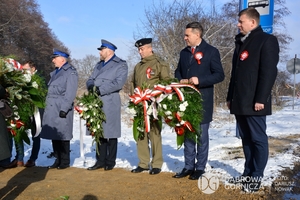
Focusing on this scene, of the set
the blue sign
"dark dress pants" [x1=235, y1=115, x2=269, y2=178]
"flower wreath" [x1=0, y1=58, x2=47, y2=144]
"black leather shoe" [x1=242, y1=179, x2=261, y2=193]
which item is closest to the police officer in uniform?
"flower wreath" [x1=0, y1=58, x2=47, y2=144]

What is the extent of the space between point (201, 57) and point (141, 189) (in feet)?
6.56

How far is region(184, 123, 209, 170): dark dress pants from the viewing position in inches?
177

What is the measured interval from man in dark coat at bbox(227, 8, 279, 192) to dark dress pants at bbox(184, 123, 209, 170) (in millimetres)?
622

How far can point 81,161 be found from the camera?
616 centimetres

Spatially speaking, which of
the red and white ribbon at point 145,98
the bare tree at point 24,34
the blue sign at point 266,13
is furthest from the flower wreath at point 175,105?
the bare tree at point 24,34

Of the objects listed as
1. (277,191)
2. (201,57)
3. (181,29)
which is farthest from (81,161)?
(181,29)

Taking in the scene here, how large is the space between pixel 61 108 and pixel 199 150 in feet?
8.18

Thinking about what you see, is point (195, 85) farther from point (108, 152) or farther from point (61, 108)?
point (61, 108)

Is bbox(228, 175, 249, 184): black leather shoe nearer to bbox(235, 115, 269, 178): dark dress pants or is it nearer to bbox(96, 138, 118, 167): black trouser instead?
bbox(235, 115, 269, 178): dark dress pants

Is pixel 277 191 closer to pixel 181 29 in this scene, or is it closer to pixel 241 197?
pixel 241 197

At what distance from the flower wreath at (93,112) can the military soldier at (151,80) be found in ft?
2.38

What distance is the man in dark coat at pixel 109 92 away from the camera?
530cm

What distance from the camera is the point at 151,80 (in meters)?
5.08

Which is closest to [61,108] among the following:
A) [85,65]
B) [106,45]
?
[106,45]
